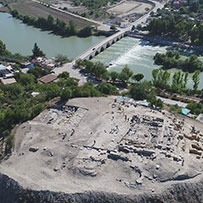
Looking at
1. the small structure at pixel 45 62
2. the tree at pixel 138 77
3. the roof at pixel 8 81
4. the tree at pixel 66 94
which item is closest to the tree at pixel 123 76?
the tree at pixel 138 77

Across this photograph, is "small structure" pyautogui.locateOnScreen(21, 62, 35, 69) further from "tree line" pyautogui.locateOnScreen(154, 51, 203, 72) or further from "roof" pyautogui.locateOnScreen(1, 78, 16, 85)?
"tree line" pyautogui.locateOnScreen(154, 51, 203, 72)

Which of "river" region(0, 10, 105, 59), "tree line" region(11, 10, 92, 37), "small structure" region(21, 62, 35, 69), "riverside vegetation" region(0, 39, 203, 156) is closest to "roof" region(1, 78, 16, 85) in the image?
"riverside vegetation" region(0, 39, 203, 156)

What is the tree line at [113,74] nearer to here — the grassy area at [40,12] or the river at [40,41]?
the river at [40,41]

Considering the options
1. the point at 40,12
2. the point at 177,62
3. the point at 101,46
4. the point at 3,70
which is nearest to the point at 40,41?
the point at 101,46

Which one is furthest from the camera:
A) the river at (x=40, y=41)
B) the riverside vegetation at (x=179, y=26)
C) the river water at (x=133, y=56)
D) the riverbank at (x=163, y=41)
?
the river at (x=40, y=41)

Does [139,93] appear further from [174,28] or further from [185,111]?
[174,28]
